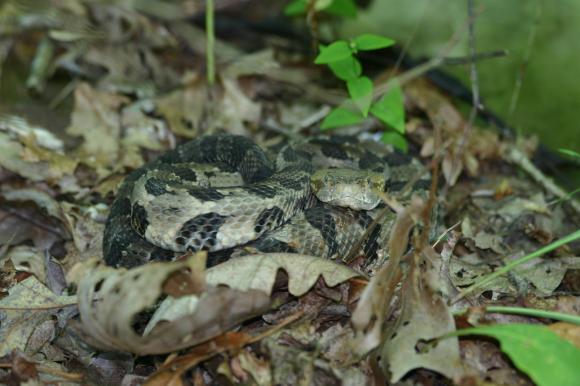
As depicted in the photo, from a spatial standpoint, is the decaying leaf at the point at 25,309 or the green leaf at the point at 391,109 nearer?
the decaying leaf at the point at 25,309

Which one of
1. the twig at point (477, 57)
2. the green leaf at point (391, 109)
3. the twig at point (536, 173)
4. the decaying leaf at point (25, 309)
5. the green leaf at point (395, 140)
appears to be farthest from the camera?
the green leaf at point (395, 140)

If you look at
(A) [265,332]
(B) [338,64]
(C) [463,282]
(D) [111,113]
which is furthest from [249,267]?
(D) [111,113]

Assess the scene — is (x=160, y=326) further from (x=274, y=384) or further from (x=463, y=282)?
(x=463, y=282)

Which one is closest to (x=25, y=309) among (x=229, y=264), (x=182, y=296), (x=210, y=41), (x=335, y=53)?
(x=182, y=296)

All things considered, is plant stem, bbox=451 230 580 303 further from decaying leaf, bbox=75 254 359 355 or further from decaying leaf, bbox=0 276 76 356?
decaying leaf, bbox=0 276 76 356

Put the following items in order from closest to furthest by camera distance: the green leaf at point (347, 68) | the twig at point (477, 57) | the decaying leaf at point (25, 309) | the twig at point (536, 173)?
the decaying leaf at point (25, 309) < the green leaf at point (347, 68) < the twig at point (477, 57) < the twig at point (536, 173)

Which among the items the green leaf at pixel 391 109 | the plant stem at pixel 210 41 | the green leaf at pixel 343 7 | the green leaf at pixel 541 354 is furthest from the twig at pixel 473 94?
the plant stem at pixel 210 41

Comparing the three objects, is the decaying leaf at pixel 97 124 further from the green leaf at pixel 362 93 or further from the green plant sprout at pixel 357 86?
the green leaf at pixel 362 93
